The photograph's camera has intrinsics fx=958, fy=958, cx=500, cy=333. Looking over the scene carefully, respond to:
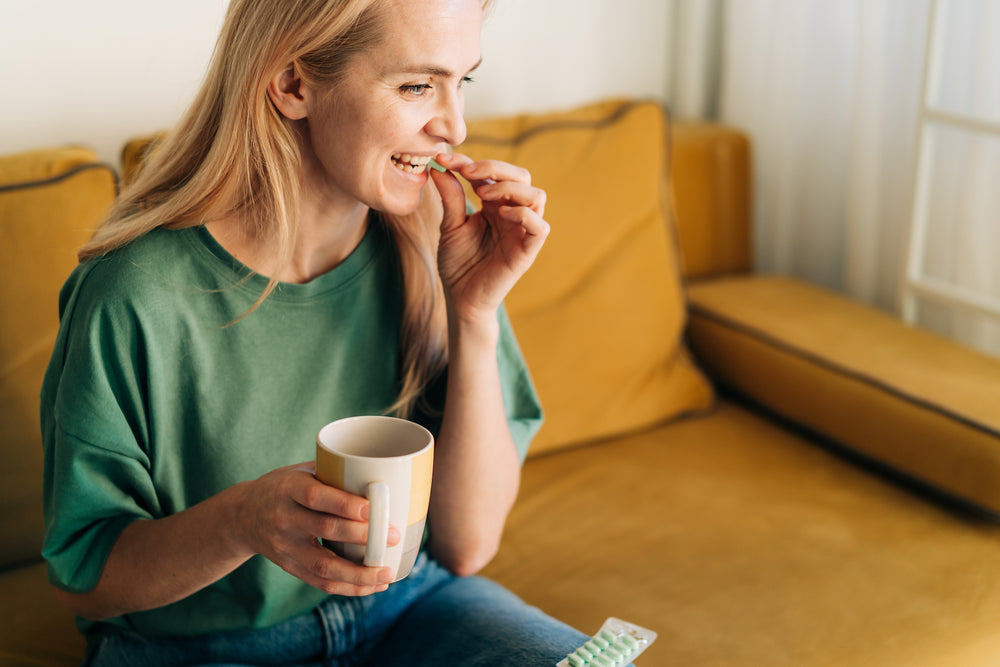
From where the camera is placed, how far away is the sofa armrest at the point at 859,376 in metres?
1.42

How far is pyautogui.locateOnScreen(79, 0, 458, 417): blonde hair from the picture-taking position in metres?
0.89

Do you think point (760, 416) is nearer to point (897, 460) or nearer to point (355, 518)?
point (897, 460)

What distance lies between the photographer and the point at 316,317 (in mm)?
1034

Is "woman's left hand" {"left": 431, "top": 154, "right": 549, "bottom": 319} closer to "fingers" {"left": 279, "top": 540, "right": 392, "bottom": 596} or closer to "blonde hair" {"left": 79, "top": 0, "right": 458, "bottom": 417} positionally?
"blonde hair" {"left": 79, "top": 0, "right": 458, "bottom": 417}

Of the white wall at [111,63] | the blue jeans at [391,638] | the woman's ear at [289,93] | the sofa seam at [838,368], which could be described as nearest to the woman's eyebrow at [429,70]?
the woman's ear at [289,93]

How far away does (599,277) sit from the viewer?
1.63 meters

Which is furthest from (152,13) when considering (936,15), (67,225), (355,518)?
(936,15)

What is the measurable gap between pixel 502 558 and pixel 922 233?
3.41ft

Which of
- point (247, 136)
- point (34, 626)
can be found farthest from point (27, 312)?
point (247, 136)

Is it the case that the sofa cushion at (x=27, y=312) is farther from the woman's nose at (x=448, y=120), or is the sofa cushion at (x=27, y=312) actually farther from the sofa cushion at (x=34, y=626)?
the woman's nose at (x=448, y=120)

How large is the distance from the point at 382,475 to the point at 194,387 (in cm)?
35

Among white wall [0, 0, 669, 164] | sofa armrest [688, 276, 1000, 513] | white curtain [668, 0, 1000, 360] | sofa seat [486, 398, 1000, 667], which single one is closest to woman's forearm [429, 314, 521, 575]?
sofa seat [486, 398, 1000, 667]

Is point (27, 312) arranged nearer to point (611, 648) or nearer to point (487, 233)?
point (487, 233)

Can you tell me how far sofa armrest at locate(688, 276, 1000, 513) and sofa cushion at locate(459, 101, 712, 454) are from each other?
11 cm
